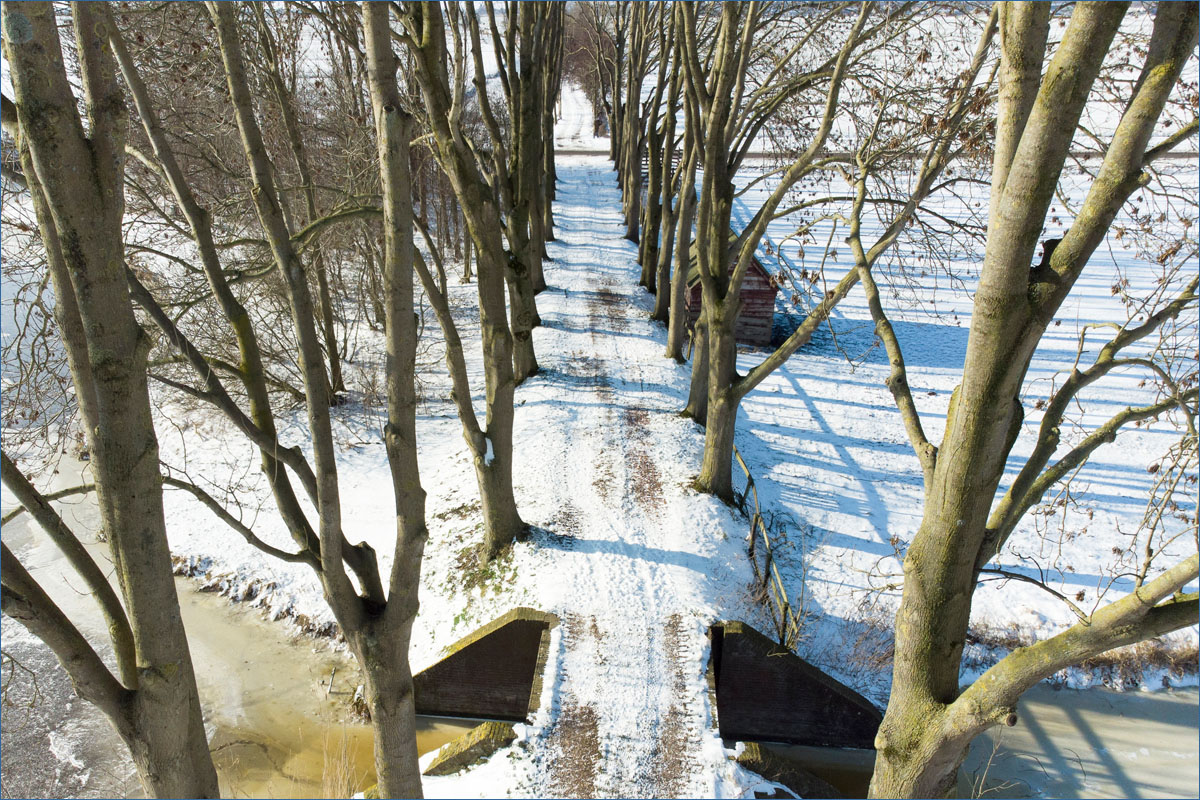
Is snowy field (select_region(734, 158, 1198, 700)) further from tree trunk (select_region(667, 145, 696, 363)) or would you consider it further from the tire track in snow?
the tire track in snow

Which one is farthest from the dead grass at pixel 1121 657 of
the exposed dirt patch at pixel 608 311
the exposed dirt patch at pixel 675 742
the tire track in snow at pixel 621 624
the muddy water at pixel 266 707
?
the exposed dirt patch at pixel 608 311

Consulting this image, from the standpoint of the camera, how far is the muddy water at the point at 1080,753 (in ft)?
25.2

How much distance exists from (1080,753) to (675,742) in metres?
4.92

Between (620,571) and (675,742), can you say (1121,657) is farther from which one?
(620,571)

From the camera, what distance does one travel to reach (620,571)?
8586 millimetres

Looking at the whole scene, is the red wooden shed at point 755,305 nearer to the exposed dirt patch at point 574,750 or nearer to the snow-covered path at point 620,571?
the snow-covered path at point 620,571

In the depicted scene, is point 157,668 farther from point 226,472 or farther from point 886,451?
point 886,451

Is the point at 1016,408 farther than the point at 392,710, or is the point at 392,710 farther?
the point at 392,710

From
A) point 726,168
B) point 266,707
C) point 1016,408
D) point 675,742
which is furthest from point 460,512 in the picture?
point 1016,408

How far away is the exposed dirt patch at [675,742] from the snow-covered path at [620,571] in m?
0.01

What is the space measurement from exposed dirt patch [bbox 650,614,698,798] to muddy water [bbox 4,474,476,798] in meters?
2.64

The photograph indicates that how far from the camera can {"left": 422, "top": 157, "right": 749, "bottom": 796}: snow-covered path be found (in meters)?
6.59

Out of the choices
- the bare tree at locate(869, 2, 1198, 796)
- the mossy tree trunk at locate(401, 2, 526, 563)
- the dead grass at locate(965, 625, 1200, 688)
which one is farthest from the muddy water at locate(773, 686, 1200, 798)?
the mossy tree trunk at locate(401, 2, 526, 563)

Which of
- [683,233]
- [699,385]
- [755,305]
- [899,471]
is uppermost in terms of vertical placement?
[683,233]
